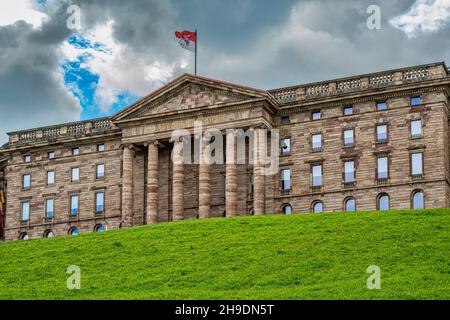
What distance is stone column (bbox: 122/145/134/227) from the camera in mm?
98562

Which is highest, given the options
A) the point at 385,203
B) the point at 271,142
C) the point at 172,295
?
the point at 271,142

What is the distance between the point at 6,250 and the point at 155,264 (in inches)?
765

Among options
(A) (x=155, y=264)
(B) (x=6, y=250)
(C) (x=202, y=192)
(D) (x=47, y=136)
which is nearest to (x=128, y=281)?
(A) (x=155, y=264)

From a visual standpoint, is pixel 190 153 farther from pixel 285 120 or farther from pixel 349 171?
pixel 349 171

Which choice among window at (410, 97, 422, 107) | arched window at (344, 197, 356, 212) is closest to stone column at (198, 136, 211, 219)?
arched window at (344, 197, 356, 212)

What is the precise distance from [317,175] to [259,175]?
5232 millimetres

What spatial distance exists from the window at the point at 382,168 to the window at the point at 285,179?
853cm

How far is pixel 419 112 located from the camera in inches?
3561

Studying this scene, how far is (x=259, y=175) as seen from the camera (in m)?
93.4

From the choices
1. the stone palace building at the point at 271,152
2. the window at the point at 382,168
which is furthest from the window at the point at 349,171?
the window at the point at 382,168

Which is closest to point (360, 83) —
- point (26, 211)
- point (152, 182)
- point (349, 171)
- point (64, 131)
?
point (349, 171)

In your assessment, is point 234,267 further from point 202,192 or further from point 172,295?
point 202,192

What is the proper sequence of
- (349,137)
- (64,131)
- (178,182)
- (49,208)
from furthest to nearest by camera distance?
(64,131) < (49,208) < (178,182) < (349,137)

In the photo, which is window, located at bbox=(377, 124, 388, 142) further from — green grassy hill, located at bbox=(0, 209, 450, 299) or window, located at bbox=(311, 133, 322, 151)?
green grassy hill, located at bbox=(0, 209, 450, 299)
